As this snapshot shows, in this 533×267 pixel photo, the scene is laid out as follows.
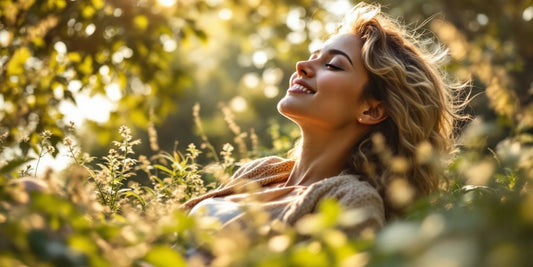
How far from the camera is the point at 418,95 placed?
2.90 m

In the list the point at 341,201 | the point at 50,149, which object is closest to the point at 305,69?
the point at 341,201

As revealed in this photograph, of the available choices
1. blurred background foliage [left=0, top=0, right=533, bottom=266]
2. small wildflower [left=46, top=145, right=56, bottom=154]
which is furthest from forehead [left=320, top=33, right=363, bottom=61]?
small wildflower [left=46, top=145, right=56, bottom=154]

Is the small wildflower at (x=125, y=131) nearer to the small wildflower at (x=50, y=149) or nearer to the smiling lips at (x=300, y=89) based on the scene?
the small wildflower at (x=50, y=149)

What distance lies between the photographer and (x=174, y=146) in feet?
16.1

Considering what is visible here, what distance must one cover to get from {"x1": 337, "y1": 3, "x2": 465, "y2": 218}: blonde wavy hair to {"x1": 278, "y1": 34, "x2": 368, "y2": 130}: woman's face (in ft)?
0.24

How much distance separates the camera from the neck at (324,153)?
2.90 meters

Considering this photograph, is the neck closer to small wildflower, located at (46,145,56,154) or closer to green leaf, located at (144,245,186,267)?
small wildflower, located at (46,145,56,154)

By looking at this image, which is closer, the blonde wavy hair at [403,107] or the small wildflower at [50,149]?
the blonde wavy hair at [403,107]

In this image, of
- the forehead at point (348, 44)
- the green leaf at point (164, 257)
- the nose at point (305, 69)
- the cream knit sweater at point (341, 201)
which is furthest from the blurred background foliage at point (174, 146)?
the nose at point (305, 69)

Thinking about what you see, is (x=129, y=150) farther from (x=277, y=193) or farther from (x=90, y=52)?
(x=90, y=52)

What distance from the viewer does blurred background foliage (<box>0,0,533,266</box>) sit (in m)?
0.81

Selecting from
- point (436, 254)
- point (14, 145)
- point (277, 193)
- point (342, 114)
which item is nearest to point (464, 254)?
point (436, 254)

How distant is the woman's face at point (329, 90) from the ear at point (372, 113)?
0.10 ft

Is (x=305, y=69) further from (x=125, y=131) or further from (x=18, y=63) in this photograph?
(x=18, y=63)
